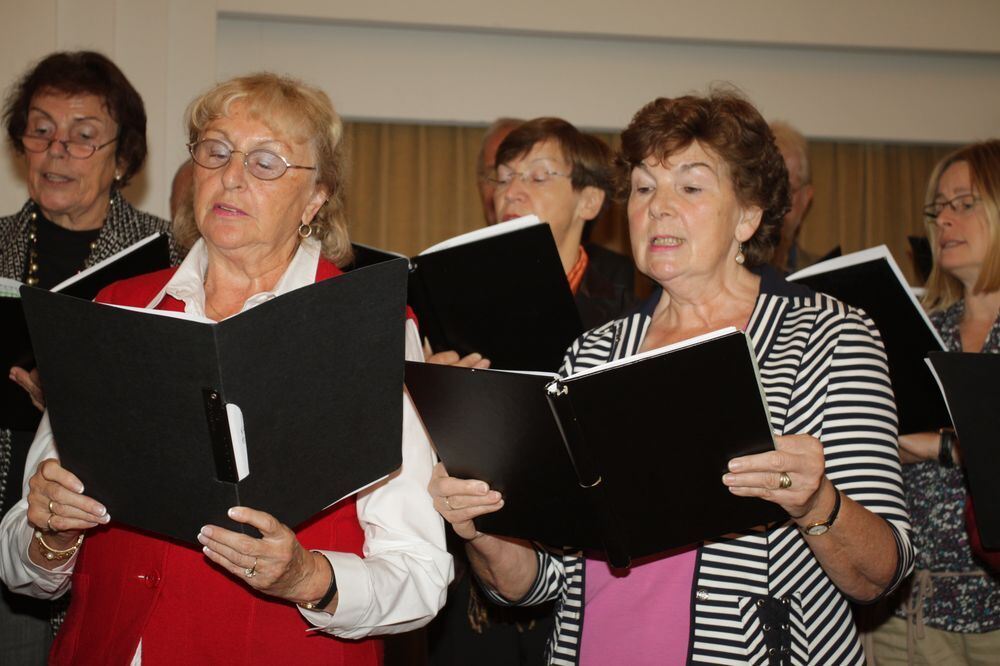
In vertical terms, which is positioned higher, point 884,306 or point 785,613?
point 884,306

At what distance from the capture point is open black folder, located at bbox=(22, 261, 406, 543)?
1.39 m

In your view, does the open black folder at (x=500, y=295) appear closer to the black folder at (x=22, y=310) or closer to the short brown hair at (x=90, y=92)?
the black folder at (x=22, y=310)

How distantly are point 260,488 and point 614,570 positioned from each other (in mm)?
735

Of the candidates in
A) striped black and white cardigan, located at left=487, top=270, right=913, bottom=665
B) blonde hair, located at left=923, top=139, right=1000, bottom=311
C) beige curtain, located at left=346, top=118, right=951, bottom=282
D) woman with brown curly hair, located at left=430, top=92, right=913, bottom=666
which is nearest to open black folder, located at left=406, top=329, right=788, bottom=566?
woman with brown curly hair, located at left=430, top=92, right=913, bottom=666

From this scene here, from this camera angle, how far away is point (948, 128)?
5.69 meters

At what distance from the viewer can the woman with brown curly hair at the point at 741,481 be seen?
1.70 m

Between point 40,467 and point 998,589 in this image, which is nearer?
point 40,467

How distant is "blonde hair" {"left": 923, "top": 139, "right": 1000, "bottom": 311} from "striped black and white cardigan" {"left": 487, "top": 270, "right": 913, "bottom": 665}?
45.1 inches

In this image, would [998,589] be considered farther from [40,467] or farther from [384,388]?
[40,467]

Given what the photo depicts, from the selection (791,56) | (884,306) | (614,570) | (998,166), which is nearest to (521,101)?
(791,56)

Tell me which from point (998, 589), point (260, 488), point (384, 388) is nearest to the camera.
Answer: point (260, 488)

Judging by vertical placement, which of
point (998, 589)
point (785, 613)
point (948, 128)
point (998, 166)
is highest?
point (948, 128)

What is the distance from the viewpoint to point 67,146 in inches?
112

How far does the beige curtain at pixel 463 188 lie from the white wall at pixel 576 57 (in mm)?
208
